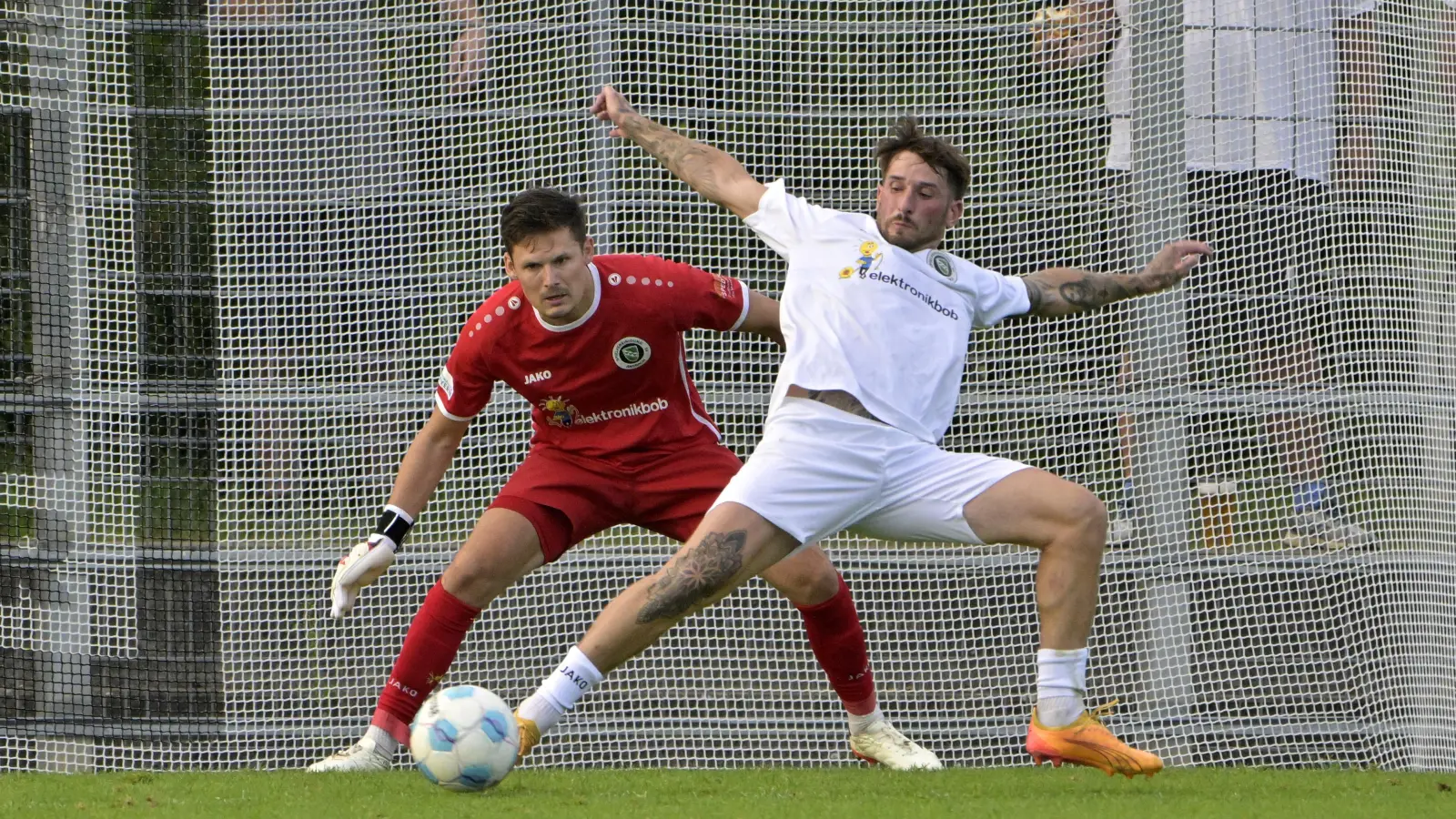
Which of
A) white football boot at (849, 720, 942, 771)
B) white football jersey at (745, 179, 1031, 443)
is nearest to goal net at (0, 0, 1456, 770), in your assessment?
white football boot at (849, 720, 942, 771)

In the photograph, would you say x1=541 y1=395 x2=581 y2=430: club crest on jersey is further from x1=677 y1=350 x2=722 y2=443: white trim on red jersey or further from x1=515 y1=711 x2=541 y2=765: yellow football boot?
x1=515 y1=711 x2=541 y2=765: yellow football boot

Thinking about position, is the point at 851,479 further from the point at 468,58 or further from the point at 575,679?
the point at 468,58

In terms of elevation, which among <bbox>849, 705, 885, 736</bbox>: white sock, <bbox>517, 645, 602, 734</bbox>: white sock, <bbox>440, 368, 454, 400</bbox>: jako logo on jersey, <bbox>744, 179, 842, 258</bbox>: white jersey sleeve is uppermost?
<bbox>744, 179, 842, 258</bbox>: white jersey sleeve

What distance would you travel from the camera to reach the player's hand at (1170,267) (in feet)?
14.9

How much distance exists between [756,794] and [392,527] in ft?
4.20

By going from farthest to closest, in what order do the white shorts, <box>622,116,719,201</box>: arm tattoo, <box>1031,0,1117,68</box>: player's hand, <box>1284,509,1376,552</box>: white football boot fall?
<box>1031,0,1117,68</box>: player's hand, <box>1284,509,1376,552</box>: white football boot, <box>622,116,719,201</box>: arm tattoo, the white shorts

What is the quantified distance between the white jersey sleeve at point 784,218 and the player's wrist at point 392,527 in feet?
4.28

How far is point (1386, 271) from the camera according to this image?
18.2 ft

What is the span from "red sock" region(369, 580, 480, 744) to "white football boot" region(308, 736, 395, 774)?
0.06m

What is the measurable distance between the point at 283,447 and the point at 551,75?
5.53 feet

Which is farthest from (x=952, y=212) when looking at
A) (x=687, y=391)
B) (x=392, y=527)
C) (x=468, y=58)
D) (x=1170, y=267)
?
(x=468, y=58)

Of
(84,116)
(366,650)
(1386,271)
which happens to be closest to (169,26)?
(84,116)

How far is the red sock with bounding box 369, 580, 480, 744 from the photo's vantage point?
15.7 ft

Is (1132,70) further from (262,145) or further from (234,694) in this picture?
(234,694)
